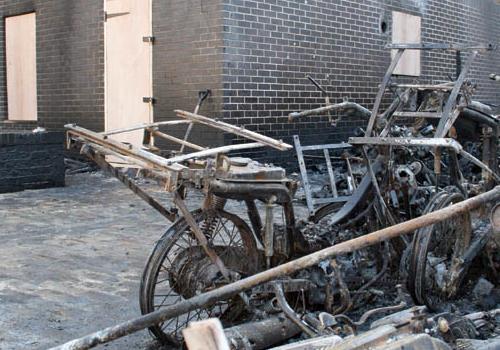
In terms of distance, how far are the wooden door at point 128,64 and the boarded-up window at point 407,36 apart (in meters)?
5.14

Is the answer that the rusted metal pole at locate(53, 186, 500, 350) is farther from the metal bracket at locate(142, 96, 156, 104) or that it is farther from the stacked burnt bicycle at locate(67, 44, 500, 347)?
the metal bracket at locate(142, 96, 156, 104)

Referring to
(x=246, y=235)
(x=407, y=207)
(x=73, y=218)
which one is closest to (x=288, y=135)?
(x=73, y=218)

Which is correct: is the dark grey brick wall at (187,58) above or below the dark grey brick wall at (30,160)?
above

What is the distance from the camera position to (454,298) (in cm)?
488

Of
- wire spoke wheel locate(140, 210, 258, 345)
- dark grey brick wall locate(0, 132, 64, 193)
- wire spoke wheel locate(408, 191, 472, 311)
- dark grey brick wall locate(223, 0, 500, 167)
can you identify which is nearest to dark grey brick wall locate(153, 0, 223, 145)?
dark grey brick wall locate(223, 0, 500, 167)

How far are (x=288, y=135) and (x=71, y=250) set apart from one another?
5.84 m

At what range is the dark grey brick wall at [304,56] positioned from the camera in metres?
10.6

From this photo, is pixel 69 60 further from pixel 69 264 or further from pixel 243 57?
pixel 69 264

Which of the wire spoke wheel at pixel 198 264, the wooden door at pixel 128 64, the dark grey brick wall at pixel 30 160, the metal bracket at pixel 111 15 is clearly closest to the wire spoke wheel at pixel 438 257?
the wire spoke wheel at pixel 198 264

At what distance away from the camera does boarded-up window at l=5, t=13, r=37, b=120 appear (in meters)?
14.2

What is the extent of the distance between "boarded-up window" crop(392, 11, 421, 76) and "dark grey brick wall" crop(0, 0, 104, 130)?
19.0 ft

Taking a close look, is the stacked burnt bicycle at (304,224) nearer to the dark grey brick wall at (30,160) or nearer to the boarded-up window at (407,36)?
the dark grey brick wall at (30,160)

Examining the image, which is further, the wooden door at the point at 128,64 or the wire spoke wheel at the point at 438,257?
the wooden door at the point at 128,64

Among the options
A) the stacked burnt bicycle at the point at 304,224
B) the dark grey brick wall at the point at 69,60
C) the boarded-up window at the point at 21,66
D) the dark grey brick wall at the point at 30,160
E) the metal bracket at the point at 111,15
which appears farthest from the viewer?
A: the boarded-up window at the point at 21,66
